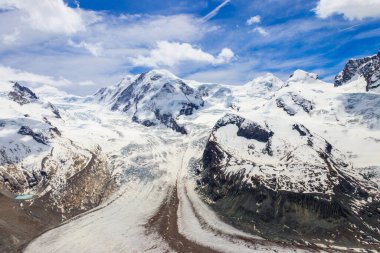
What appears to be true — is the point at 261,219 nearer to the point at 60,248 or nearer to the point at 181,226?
the point at 181,226

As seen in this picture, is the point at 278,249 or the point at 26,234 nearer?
the point at 278,249

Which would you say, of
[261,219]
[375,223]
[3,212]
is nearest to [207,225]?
[261,219]

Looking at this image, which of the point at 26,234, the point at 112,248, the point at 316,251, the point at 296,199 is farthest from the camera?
the point at 296,199

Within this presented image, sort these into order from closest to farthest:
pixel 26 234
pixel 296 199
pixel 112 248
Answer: pixel 112 248 → pixel 26 234 → pixel 296 199

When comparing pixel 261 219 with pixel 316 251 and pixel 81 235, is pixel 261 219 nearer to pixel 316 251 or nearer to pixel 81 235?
pixel 316 251

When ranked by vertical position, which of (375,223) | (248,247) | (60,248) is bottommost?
(60,248)

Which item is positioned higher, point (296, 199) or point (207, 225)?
point (296, 199)

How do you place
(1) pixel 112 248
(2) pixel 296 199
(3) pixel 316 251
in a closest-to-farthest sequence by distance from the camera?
(3) pixel 316 251, (1) pixel 112 248, (2) pixel 296 199

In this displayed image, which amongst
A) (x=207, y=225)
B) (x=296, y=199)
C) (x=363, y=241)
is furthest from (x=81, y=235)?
(x=363, y=241)

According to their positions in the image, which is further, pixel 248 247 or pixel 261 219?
pixel 261 219
